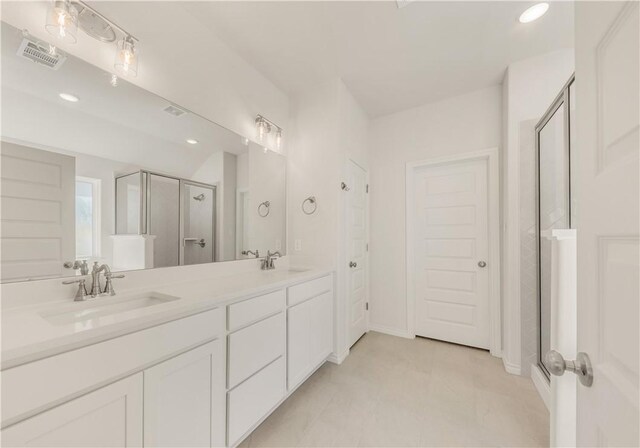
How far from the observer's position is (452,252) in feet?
9.31

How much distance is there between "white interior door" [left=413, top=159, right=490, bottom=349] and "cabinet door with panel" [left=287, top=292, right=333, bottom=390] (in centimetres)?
133

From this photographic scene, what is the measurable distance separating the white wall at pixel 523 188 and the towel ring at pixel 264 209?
7.27ft

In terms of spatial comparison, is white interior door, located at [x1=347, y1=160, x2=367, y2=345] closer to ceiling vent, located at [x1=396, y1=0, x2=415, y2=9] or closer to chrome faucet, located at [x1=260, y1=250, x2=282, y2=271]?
chrome faucet, located at [x1=260, y1=250, x2=282, y2=271]

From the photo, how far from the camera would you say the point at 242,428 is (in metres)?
1.37

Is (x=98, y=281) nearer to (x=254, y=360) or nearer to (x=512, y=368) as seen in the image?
(x=254, y=360)

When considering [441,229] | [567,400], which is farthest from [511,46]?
[567,400]

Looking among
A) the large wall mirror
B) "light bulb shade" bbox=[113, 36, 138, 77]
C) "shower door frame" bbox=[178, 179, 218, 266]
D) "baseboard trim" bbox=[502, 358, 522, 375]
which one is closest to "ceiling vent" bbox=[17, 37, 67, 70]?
the large wall mirror

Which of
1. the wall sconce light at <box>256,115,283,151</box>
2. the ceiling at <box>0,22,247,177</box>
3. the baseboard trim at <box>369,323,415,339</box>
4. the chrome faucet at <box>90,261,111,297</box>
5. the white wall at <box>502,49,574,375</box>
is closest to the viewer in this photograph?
the ceiling at <box>0,22,247,177</box>

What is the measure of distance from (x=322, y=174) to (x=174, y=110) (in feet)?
4.29

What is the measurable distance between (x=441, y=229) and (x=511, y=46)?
1.74m

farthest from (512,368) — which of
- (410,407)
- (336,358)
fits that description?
(336,358)

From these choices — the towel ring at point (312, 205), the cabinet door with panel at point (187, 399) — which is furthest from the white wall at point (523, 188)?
the cabinet door with panel at point (187, 399)

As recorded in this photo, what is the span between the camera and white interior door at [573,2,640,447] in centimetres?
42

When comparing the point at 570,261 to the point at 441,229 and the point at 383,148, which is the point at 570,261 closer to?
the point at 441,229
